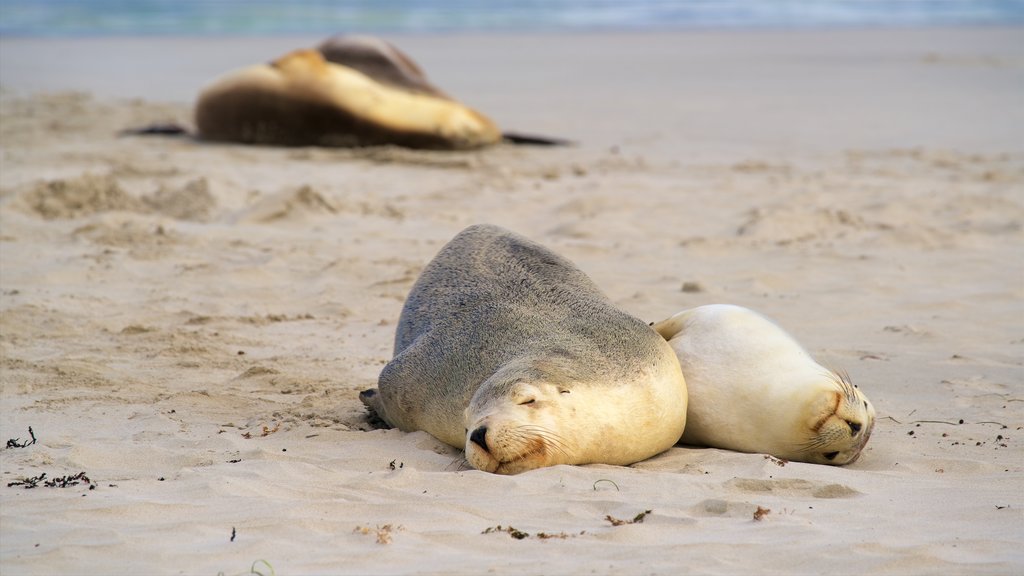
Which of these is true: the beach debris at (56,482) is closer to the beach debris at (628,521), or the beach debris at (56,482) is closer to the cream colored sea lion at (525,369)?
the cream colored sea lion at (525,369)

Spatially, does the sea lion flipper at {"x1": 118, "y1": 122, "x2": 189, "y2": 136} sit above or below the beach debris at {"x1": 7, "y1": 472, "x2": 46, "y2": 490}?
below

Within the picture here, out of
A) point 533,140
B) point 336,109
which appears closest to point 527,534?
point 336,109

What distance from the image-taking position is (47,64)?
18.2m

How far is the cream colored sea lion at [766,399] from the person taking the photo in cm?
391

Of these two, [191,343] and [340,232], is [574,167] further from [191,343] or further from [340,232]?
[191,343]

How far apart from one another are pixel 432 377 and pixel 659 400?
78 cm

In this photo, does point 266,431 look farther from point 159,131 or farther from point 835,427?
point 159,131

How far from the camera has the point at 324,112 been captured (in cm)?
1087

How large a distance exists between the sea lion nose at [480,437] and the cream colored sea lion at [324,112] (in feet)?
24.8

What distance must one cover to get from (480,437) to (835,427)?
3.88ft

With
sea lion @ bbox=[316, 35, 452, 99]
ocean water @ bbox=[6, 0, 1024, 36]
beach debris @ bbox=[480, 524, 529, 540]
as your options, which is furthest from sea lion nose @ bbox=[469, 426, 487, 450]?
ocean water @ bbox=[6, 0, 1024, 36]

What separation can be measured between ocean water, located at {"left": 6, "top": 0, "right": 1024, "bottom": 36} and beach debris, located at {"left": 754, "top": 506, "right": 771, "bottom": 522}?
24.2m

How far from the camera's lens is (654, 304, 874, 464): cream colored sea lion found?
3914 mm

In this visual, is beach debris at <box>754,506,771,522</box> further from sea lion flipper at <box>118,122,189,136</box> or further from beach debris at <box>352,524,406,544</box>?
sea lion flipper at <box>118,122,189,136</box>
